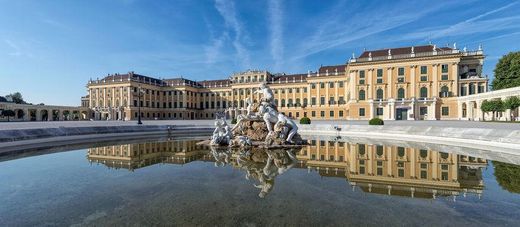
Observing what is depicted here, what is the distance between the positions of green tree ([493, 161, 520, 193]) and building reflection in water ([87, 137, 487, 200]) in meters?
0.43

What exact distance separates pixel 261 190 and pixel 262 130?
8.99 m

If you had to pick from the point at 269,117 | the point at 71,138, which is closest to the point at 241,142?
the point at 269,117

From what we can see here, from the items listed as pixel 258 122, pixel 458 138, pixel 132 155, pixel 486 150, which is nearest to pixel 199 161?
pixel 132 155

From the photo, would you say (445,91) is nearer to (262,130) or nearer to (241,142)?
(262,130)

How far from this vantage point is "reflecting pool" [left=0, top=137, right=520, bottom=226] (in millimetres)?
4633

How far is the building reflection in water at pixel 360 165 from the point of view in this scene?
6.62m

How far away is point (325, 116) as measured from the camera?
203 ft

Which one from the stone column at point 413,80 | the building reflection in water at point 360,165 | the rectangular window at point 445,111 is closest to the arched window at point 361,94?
the stone column at point 413,80

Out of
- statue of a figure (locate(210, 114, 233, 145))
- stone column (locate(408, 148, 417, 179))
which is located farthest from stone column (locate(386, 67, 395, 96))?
statue of a figure (locate(210, 114, 233, 145))

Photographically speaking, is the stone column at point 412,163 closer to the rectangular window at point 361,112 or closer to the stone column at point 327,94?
the rectangular window at point 361,112

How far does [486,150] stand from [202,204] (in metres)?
15.1

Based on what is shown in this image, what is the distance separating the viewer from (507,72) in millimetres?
43938

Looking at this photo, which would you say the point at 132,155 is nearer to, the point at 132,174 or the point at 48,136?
the point at 132,174

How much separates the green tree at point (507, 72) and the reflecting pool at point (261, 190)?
153 ft
